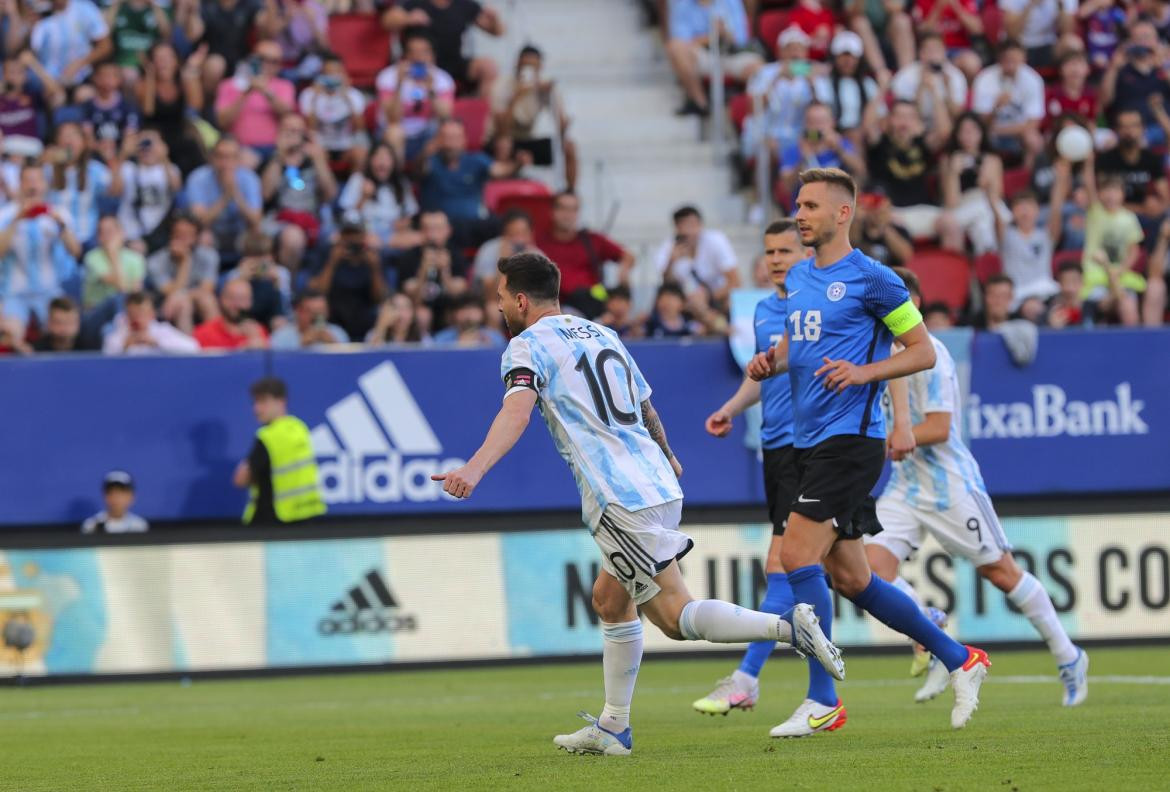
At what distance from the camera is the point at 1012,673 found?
522 inches

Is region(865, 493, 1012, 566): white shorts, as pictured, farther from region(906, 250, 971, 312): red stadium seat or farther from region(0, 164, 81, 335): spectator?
region(0, 164, 81, 335): spectator

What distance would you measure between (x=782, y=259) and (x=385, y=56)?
1151cm

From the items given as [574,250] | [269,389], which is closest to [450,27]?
[574,250]

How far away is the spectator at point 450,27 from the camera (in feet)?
66.5

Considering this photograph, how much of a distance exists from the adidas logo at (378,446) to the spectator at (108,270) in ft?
8.09

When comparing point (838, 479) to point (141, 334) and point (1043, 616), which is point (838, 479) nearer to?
point (1043, 616)

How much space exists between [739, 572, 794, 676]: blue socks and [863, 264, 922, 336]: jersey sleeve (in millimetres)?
1763

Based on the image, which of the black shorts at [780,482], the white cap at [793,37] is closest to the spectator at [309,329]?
the white cap at [793,37]

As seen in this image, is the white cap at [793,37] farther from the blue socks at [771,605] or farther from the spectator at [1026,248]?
the blue socks at [771,605]

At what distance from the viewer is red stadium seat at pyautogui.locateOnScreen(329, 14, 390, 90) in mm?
20531

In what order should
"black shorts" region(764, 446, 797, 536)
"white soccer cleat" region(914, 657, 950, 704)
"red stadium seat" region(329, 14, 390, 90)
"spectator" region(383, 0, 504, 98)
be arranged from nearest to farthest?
"black shorts" region(764, 446, 797, 536) → "white soccer cleat" region(914, 657, 950, 704) → "spectator" region(383, 0, 504, 98) → "red stadium seat" region(329, 14, 390, 90)

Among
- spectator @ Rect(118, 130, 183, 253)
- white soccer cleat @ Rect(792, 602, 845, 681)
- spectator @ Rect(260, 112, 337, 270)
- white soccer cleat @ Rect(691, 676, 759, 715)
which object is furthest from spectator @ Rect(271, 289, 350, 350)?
white soccer cleat @ Rect(792, 602, 845, 681)

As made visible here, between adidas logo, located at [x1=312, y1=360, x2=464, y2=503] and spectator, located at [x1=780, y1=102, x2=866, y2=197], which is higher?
spectator, located at [x1=780, y1=102, x2=866, y2=197]

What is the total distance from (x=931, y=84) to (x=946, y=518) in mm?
10204
